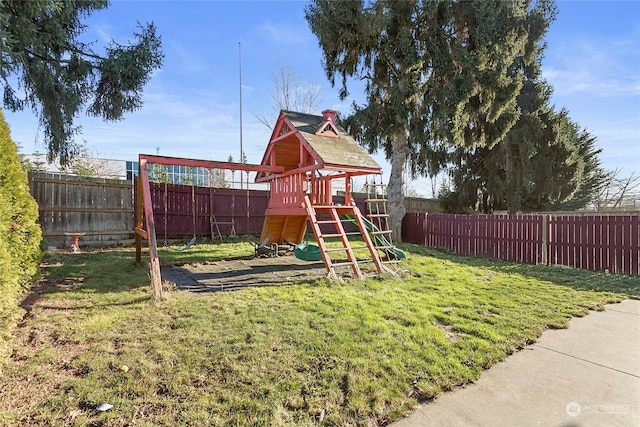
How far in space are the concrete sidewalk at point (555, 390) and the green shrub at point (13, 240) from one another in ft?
11.9


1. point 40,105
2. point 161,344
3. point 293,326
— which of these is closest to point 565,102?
point 293,326

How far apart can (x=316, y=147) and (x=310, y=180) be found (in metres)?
1.35

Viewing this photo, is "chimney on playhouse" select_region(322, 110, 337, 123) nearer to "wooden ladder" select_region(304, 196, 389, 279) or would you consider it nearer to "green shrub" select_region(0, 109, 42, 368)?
"wooden ladder" select_region(304, 196, 389, 279)

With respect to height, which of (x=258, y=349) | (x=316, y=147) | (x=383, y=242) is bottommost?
(x=258, y=349)

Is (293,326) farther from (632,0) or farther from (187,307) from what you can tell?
(632,0)

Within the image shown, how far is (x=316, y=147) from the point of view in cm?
657

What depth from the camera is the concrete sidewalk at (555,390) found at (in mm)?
2285

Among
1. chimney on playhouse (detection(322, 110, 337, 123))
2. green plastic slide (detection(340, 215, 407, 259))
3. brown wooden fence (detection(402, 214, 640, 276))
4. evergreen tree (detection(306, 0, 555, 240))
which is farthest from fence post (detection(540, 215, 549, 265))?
chimney on playhouse (detection(322, 110, 337, 123))

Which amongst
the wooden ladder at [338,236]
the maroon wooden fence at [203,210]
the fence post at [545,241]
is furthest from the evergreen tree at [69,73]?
the fence post at [545,241]

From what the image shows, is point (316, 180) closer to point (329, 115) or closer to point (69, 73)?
point (329, 115)

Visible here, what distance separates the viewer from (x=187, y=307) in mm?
4023

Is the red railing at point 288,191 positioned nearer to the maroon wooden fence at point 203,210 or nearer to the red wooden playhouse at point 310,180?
the red wooden playhouse at point 310,180

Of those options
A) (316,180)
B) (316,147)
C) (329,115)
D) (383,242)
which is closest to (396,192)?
(383,242)

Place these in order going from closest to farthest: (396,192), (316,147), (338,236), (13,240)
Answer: (13,240), (338,236), (316,147), (396,192)
